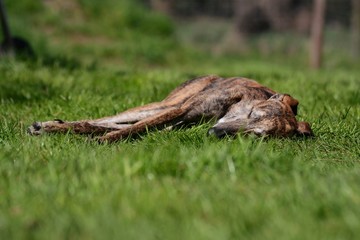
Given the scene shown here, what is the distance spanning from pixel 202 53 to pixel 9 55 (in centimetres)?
849

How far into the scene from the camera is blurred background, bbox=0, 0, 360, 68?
15.0m

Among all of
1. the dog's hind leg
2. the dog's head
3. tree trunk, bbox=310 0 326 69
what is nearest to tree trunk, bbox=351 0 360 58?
tree trunk, bbox=310 0 326 69

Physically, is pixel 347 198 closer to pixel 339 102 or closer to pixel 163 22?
pixel 339 102

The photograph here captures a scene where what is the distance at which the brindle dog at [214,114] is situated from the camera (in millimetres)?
4660

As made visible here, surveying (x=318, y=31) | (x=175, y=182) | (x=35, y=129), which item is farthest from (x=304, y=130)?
(x=318, y=31)

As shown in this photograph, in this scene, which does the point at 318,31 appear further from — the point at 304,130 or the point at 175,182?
the point at 175,182

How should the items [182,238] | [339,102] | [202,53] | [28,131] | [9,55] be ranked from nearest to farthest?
[182,238]
[28,131]
[339,102]
[9,55]
[202,53]

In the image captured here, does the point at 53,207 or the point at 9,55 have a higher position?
the point at 53,207

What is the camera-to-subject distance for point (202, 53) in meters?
17.1

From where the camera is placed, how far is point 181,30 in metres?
20.0

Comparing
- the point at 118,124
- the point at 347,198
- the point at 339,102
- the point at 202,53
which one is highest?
the point at 347,198

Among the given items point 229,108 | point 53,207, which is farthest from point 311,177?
point 229,108

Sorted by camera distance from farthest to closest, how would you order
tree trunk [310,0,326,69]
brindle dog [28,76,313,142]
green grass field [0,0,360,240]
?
tree trunk [310,0,326,69] → brindle dog [28,76,313,142] → green grass field [0,0,360,240]

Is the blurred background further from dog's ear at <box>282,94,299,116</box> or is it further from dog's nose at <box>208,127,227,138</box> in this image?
dog's nose at <box>208,127,227,138</box>
